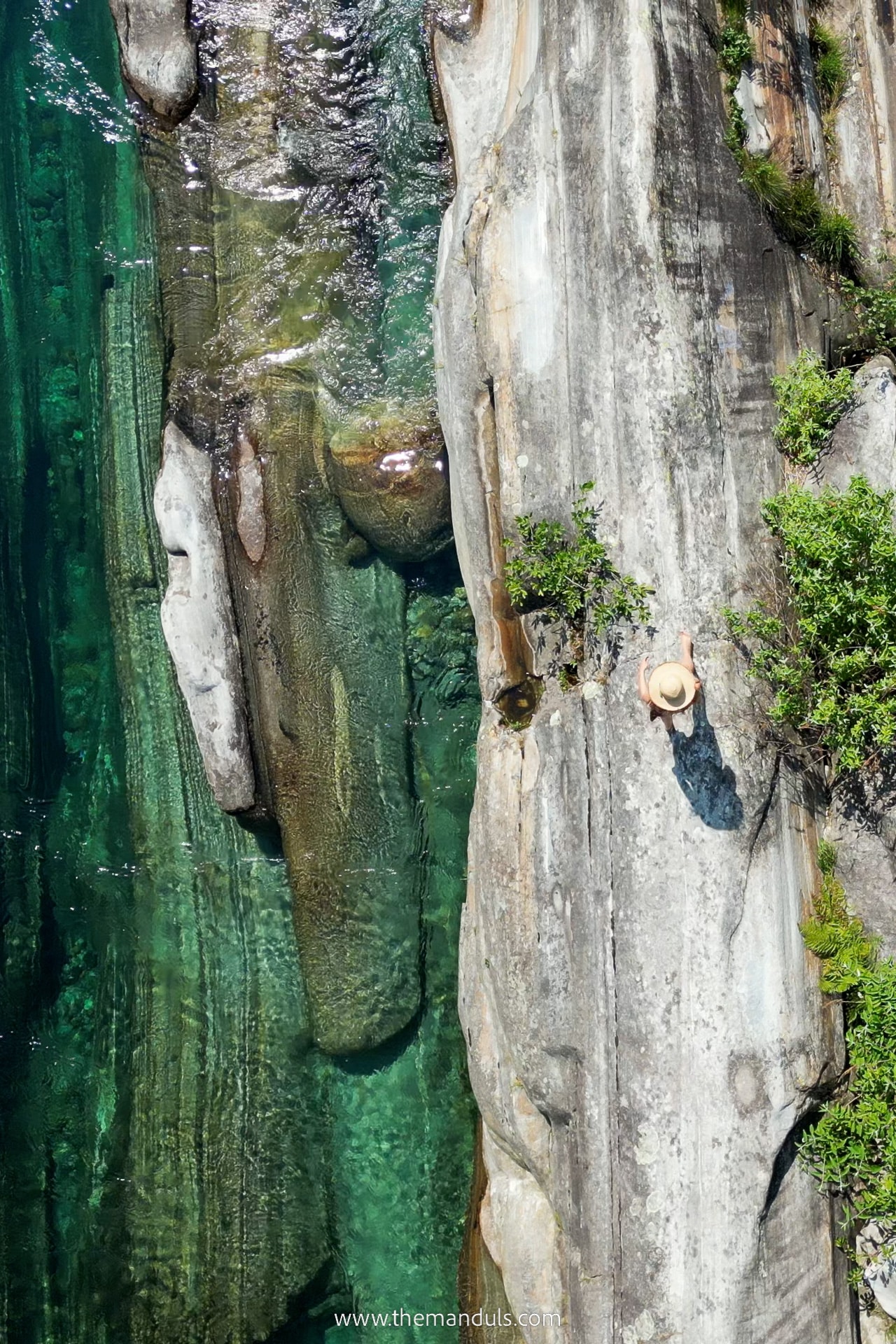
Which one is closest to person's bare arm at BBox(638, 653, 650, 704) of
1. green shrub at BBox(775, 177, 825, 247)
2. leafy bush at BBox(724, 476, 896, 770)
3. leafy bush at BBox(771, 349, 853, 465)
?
leafy bush at BBox(724, 476, 896, 770)

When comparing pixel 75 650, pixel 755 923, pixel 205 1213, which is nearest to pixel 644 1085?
pixel 755 923

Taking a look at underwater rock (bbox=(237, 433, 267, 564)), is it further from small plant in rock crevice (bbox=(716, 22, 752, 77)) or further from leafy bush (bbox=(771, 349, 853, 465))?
small plant in rock crevice (bbox=(716, 22, 752, 77))

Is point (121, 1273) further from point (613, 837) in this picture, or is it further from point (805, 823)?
point (805, 823)

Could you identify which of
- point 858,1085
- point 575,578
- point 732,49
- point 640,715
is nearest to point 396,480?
point 575,578

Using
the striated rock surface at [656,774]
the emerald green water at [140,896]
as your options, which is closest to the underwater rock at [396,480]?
the emerald green water at [140,896]

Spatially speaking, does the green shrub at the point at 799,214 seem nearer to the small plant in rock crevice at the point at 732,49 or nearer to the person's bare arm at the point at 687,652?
the small plant in rock crevice at the point at 732,49
